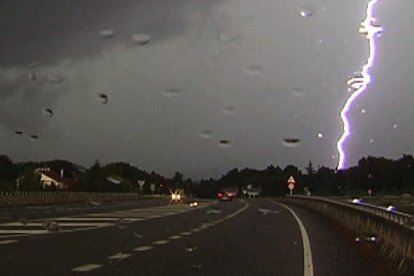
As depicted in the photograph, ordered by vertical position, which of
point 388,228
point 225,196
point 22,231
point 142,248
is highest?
point 225,196

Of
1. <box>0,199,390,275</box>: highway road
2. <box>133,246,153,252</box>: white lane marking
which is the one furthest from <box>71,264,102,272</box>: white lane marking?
<box>133,246,153,252</box>: white lane marking

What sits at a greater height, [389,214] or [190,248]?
[389,214]

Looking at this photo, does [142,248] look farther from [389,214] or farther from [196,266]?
[389,214]

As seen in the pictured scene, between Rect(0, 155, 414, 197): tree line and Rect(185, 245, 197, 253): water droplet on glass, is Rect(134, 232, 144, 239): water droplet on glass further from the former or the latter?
Rect(0, 155, 414, 197): tree line

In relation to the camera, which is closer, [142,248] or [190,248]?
[142,248]

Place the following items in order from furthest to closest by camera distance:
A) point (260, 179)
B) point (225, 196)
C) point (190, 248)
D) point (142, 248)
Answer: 1. point (260, 179)
2. point (225, 196)
3. point (190, 248)
4. point (142, 248)

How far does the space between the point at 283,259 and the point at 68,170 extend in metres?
148

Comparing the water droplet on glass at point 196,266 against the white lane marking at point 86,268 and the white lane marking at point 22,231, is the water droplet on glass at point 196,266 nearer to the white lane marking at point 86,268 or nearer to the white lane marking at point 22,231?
the white lane marking at point 86,268

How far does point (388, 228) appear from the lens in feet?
56.1

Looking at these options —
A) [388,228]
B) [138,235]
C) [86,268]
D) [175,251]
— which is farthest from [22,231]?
[388,228]

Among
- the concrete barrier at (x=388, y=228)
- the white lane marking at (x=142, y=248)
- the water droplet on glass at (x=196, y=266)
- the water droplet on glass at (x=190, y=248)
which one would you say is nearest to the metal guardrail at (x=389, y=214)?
the concrete barrier at (x=388, y=228)

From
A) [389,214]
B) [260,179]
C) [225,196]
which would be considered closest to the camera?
[389,214]

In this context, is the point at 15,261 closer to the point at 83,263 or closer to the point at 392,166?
the point at 83,263

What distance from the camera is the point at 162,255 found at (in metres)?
16.2
